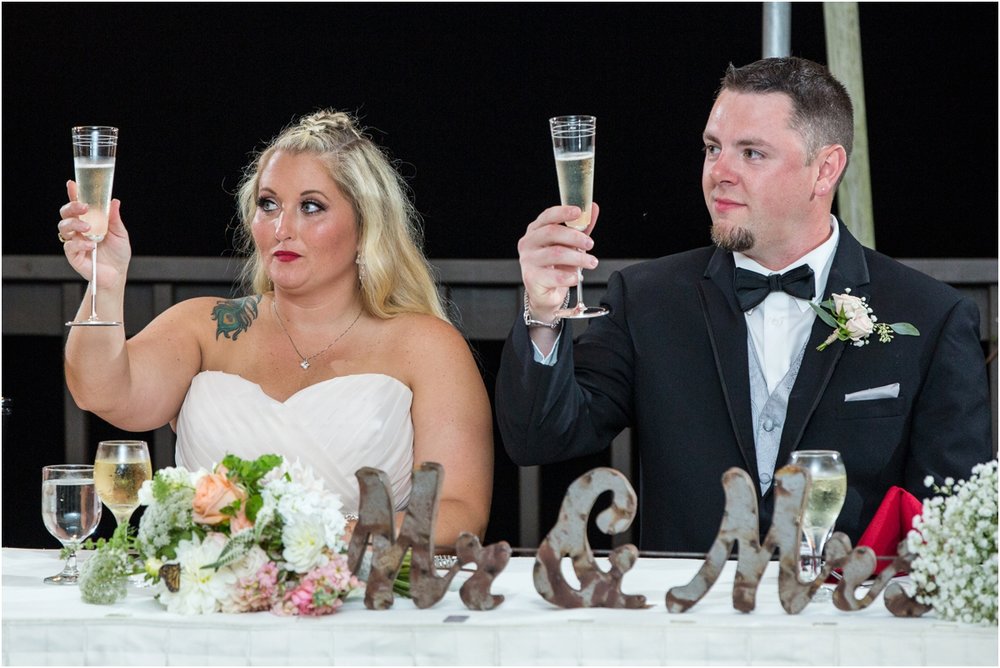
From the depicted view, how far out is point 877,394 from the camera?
2.53m

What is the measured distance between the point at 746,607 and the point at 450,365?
1.20 m

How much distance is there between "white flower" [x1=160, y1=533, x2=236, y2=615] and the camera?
5.40 ft

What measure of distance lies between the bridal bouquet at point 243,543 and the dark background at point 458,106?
265 centimetres

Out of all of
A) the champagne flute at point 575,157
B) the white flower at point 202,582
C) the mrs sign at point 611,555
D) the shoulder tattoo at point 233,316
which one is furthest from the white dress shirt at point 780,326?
the white flower at point 202,582

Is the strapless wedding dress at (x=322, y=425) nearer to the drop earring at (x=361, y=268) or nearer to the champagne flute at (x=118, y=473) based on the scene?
the drop earring at (x=361, y=268)

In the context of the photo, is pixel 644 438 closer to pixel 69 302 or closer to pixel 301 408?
pixel 301 408

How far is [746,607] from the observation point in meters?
1.66

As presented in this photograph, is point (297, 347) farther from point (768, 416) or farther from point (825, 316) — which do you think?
point (825, 316)

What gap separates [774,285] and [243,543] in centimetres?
139

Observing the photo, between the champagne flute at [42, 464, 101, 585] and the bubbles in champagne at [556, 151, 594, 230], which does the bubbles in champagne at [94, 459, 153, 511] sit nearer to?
the champagne flute at [42, 464, 101, 585]

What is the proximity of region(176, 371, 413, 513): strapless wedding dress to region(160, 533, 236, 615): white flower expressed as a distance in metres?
1.06

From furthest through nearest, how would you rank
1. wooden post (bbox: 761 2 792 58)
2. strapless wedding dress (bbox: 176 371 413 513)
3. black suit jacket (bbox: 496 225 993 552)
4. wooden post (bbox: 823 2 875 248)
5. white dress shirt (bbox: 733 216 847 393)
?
1. wooden post (bbox: 823 2 875 248)
2. wooden post (bbox: 761 2 792 58)
3. strapless wedding dress (bbox: 176 371 413 513)
4. white dress shirt (bbox: 733 216 847 393)
5. black suit jacket (bbox: 496 225 993 552)

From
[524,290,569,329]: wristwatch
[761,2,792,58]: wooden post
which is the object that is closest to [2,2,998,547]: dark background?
[761,2,792,58]: wooden post

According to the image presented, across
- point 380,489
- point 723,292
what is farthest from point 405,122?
point 380,489
